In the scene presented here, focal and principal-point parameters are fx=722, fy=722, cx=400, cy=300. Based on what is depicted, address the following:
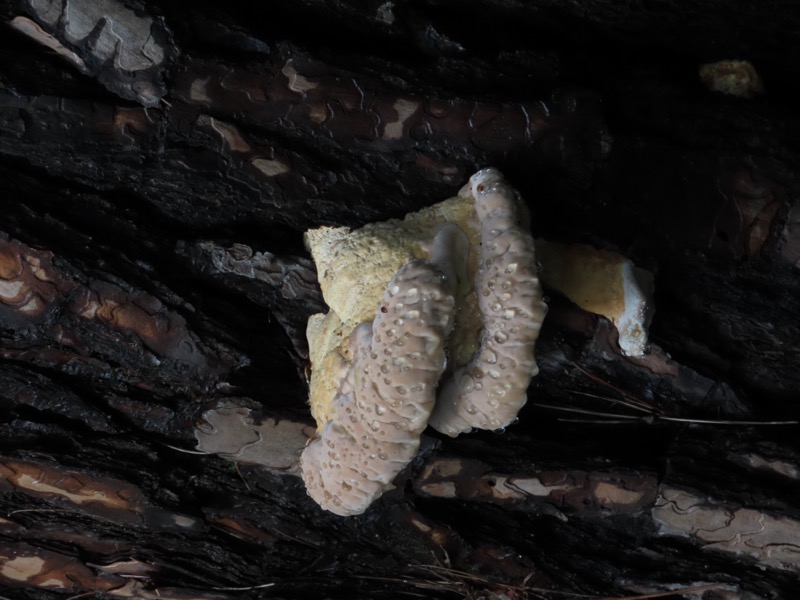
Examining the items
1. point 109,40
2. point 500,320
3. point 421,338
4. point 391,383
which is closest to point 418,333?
point 421,338

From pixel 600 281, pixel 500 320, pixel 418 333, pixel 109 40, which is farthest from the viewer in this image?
pixel 600 281

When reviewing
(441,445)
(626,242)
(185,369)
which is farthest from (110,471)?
(626,242)

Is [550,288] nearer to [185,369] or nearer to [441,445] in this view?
[441,445]

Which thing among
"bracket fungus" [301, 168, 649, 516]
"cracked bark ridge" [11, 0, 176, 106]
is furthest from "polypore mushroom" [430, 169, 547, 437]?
"cracked bark ridge" [11, 0, 176, 106]

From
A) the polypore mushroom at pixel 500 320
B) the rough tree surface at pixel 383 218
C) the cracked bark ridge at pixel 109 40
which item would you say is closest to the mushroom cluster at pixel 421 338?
the polypore mushroom at pixel 500 320

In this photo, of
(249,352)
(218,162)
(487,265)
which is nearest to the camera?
(487,265)

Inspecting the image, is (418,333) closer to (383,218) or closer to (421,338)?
(421,338)

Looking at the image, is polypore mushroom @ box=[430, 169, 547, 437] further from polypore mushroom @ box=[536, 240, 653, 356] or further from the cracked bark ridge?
the cracked bark ridge
